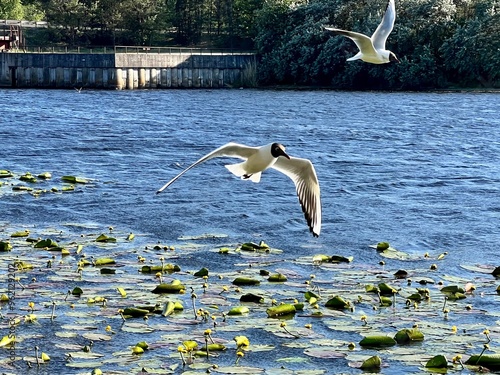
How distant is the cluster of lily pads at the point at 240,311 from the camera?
13773 millimetres

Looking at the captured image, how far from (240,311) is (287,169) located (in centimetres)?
249

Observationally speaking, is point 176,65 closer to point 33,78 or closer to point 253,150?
point 33,78

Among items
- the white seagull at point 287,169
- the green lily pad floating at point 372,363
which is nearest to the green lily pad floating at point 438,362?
the green lily pad floating at point 372,363

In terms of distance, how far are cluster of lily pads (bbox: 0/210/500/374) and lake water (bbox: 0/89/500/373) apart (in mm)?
1122

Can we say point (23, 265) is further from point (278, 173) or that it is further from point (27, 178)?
point (278, 173)

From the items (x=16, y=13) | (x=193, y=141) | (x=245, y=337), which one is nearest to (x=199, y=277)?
(x=245, y=337)

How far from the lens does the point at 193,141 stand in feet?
148

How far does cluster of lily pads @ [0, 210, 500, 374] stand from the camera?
45.2 feet

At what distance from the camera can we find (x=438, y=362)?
1341 centimetres

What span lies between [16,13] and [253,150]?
112837mm

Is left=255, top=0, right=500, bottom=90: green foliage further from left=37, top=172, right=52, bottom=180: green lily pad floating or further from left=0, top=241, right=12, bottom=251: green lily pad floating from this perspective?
left=0, top=241, right=12, bottom=251: green lily pad floating

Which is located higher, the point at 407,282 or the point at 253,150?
the point at 253,150

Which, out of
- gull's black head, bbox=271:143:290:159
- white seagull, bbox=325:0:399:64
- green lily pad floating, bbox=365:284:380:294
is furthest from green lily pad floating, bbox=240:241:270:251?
gull's black head, bbox=271:143:290:159

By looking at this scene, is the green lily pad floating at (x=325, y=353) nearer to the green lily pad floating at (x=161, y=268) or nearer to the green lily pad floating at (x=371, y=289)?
the green lily pad floating at (x=371, y=289)
